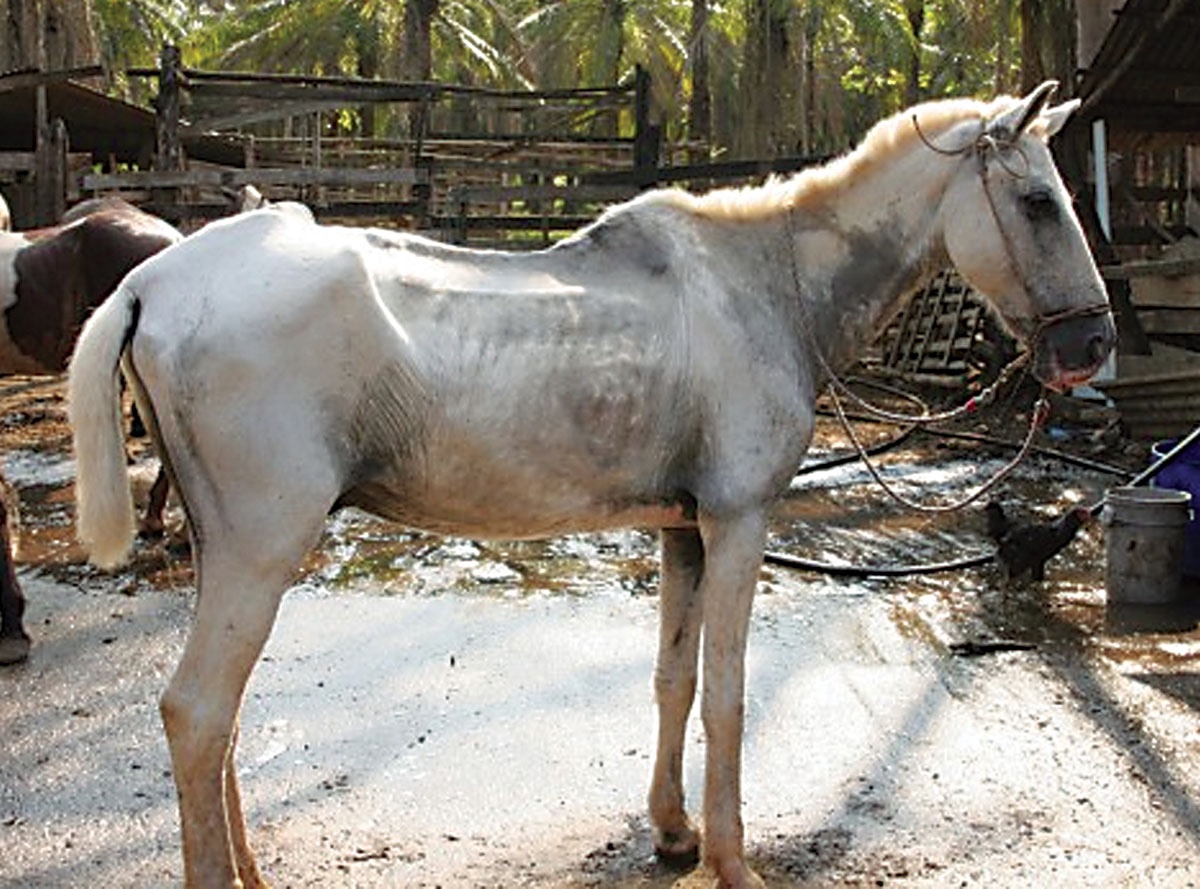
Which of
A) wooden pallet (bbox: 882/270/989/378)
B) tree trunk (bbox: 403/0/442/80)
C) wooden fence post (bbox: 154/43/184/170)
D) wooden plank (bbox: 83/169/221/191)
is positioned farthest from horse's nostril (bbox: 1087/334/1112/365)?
tree trunk (bbox: 403/0/442/80)

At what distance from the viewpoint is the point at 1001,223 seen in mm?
3693

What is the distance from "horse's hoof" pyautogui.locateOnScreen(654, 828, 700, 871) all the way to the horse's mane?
1864 millimetres

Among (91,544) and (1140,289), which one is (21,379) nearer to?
(1140,289)

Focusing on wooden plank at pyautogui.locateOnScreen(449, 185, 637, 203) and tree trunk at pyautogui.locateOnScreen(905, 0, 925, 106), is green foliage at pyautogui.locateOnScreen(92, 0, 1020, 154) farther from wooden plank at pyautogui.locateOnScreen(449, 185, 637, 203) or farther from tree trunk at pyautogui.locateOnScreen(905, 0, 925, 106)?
wooden plank at pyautogui.locateOnScreen(449, 185, 637, 203)

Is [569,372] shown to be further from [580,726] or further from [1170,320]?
[1170,320]

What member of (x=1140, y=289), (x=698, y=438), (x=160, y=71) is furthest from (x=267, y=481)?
(x=160, y=71)

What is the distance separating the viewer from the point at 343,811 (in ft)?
13.6

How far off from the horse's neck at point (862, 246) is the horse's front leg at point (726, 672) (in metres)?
0.68

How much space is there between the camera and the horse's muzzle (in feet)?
12.1

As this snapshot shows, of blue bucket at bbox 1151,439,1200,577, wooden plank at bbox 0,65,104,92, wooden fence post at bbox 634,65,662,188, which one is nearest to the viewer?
blue bucket at bbox 1151,439,1200,577

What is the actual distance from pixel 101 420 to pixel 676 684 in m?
1.84

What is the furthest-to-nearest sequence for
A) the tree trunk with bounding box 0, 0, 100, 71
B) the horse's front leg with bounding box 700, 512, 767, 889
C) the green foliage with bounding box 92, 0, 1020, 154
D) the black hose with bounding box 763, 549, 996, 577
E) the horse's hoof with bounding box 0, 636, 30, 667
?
the green foliage with bounding box 92, 0, 1020, 154 → the tree trunk with bounding box 0, 0, 100, 71 → the black hose with bounding box 763, 549, 996, 577 → the horse's hoof with bounding box 0, 636, 30, 667 → the horse's front leg with bounding box 700, 512, 767, 889

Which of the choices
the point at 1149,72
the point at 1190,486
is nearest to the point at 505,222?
the point at 1149,72

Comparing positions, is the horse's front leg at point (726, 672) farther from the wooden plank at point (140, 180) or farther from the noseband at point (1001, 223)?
the wooden plank at point (140, 180)
